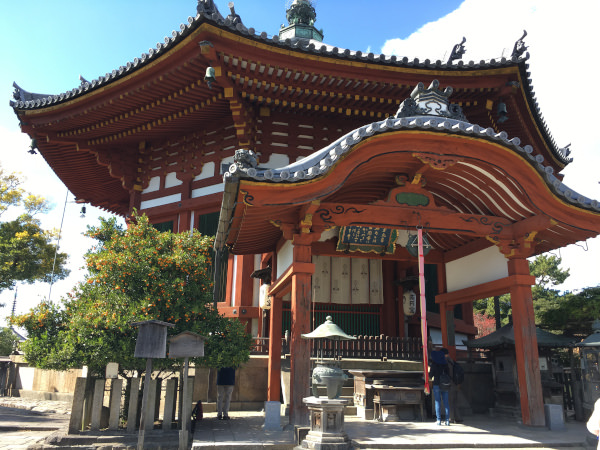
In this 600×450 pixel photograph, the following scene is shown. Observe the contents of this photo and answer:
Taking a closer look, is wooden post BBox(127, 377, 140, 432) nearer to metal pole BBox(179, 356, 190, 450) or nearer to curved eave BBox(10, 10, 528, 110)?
metal pole BBox(179, 356, 190, 450)

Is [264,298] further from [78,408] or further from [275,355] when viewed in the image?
[78,408]

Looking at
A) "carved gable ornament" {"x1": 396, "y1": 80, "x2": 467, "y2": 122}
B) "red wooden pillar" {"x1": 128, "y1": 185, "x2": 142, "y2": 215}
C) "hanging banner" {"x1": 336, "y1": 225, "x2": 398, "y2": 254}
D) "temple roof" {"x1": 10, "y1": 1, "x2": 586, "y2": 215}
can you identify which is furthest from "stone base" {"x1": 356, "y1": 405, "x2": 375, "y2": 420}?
"red wooden pillar" {"x1": 128, "y1": 185, "x2": 142, "y2": 215}

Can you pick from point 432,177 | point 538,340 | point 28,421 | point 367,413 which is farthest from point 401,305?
point 28,421

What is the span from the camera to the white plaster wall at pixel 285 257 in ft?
26.5

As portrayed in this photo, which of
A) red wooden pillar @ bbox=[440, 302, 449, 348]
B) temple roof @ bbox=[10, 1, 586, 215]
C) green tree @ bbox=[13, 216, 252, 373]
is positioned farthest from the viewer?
temple roof @ bbox=[10, 1, 586, 215]

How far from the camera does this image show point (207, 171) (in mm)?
12953

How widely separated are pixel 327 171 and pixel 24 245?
22.3 m

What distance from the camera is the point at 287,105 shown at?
11.8m

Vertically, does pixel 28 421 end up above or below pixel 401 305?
below

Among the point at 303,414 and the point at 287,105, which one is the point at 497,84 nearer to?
the point at 287,105

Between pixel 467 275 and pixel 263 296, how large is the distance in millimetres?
5060

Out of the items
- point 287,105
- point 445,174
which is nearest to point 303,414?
point 445,174

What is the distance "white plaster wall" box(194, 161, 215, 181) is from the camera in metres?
12.8

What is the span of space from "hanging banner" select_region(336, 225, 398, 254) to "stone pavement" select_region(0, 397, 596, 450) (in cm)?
340
